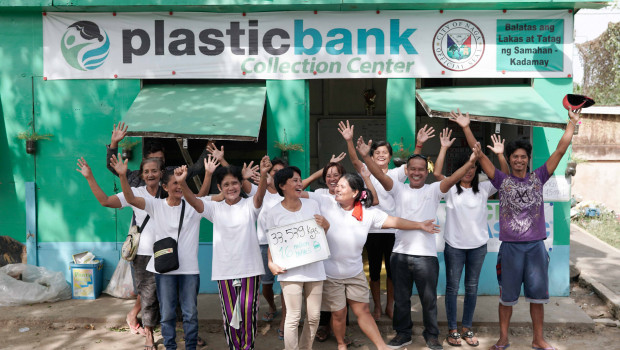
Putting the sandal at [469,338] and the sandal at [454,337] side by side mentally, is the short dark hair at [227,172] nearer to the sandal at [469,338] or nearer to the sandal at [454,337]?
the sandal at [454,337]

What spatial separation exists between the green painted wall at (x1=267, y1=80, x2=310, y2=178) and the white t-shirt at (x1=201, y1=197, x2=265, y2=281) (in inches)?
93.1

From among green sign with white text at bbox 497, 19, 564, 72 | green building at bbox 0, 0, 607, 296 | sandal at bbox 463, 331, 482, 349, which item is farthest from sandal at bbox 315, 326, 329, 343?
green sign with white text at bbox 497, 19, 564, 72

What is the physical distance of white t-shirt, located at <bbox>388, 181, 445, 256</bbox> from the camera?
5.00 metres

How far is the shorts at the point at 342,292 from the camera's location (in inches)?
185

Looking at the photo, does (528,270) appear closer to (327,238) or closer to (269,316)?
(327,238)

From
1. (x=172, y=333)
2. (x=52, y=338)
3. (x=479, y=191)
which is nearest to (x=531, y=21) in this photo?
(x=479, y=191)

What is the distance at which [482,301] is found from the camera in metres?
6.52

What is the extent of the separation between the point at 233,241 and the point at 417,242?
1687 millimetres

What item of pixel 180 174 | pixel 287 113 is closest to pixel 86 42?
pixel 287 113

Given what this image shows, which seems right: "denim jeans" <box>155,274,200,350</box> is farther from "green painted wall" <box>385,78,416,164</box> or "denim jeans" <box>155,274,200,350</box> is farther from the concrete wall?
the concrete wall

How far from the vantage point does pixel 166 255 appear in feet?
15.0

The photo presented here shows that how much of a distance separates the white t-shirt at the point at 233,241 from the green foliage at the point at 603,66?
54.5ft

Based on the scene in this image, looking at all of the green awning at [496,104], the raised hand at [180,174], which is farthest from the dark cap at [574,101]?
the raised hand at [180,174]

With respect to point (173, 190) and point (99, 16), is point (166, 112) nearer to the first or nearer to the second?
point (99, 16)
